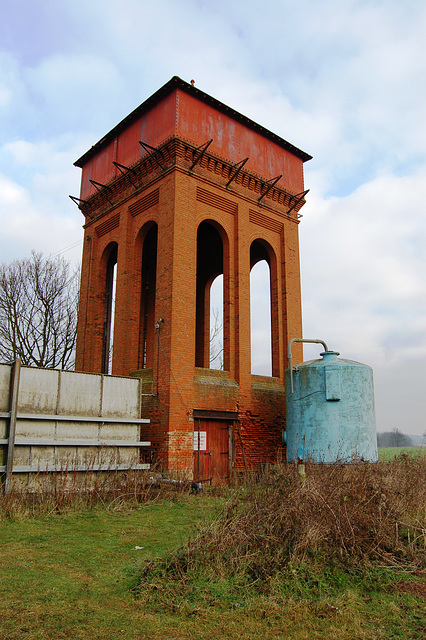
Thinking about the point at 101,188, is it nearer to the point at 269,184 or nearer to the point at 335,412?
the point at 269,184

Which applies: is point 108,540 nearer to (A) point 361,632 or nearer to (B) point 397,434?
(A) point 361,632

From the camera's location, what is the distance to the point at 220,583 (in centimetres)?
501

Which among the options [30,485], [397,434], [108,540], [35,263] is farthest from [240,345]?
[397,434]

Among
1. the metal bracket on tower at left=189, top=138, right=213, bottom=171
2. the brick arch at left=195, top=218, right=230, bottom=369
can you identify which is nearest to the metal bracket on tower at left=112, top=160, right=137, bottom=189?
the metal bracket on tower at left=189, top=138, right=213, bottom=171

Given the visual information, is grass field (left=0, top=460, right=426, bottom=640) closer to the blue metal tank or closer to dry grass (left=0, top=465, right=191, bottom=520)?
dry grass (left=0, top=465, right=191, bottom=520)

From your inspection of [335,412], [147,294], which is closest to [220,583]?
[335,412]

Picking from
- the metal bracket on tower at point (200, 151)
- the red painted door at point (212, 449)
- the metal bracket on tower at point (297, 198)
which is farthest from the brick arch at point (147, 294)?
the metal bracket on tower at point (297, 198)

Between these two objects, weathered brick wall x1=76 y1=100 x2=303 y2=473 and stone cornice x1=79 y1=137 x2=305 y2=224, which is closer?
weathered brick wall x1=76 y1=100 x2=303 y2=473

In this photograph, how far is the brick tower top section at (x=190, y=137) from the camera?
16188mm

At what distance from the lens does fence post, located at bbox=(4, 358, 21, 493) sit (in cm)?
981

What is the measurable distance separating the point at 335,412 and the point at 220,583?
31.2 ft

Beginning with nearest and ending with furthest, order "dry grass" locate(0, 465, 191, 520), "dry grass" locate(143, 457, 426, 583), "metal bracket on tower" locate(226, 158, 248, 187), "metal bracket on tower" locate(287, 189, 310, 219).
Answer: "dry grass" locate(143, 457, 426, 583)
"dry grass" locate(0, 465, 191, 520)
"metal bracket on tower" locate(226, 158, 248, 187)
"metal bracket on tower" locate(287, 189, 310, 219)

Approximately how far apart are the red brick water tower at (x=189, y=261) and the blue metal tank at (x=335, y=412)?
7.63 ft

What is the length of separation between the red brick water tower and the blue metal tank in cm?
233
